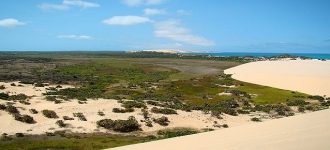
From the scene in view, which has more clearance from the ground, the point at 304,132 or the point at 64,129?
the point at 304,132

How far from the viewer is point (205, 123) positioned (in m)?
25.3

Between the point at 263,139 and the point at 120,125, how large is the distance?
11.8 meters

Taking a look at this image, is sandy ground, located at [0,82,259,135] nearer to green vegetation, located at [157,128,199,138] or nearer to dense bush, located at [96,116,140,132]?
dense bush, located at [96,116,140,132]

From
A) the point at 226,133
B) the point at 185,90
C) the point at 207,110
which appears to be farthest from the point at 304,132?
the point at 185,90

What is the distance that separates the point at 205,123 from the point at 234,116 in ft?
14.6

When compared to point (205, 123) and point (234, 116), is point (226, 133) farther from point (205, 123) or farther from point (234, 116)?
Answer: point (234, 116)

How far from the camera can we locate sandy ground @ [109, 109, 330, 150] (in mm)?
13273

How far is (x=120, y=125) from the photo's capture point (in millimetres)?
22625

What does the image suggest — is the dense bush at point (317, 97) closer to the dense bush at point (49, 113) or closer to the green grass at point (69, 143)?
the green grass at point (69, 143)

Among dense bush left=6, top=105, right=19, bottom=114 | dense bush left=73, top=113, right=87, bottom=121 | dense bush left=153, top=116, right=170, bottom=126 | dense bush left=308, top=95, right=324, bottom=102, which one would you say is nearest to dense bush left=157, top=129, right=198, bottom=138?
dense bush left=153, top=116, right=170, bottom=126

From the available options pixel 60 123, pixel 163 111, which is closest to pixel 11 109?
pixel 60 123

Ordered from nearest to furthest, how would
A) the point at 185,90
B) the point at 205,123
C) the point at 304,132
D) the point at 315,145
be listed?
the point at 315,145 → the point at 304,132 → the point at 205,123 → the point at 185,90

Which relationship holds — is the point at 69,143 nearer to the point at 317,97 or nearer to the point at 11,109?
the point at 11,109

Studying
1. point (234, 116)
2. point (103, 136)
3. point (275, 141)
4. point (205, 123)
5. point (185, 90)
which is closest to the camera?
point (275, 141)
